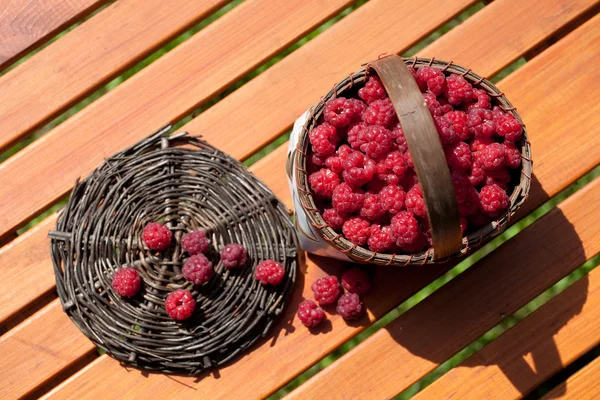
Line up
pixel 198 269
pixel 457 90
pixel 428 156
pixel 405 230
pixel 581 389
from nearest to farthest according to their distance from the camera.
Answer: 1. pixel 428 156
2. pixel 405 230
3. pixel 457 90
4. pixel 198 269
5. pixel 581 389

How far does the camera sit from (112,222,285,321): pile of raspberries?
1315 millimetres

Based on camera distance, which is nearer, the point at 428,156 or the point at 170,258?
the point at 428,156

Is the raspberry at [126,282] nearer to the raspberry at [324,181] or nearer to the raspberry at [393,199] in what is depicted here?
the raspberry at [324,181]

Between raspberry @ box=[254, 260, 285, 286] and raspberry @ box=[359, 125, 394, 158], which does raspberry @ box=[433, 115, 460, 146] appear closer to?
raspberry @ box=[359, 125, 394, 158]

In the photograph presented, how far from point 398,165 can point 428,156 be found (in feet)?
0.50

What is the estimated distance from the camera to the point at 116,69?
60.5 inches

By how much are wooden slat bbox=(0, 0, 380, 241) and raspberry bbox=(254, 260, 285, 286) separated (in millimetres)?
388

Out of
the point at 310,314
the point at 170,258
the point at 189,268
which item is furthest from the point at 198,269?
the point at 310,314

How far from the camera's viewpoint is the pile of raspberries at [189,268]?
1.32 meters

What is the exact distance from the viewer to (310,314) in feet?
4.58

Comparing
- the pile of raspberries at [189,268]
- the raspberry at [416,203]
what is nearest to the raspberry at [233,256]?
the pile of raspberries at [189,268]

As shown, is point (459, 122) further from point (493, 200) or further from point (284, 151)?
point (284, 151)

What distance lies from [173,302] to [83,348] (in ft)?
1.04

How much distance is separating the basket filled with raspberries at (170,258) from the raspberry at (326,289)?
0.07 m
